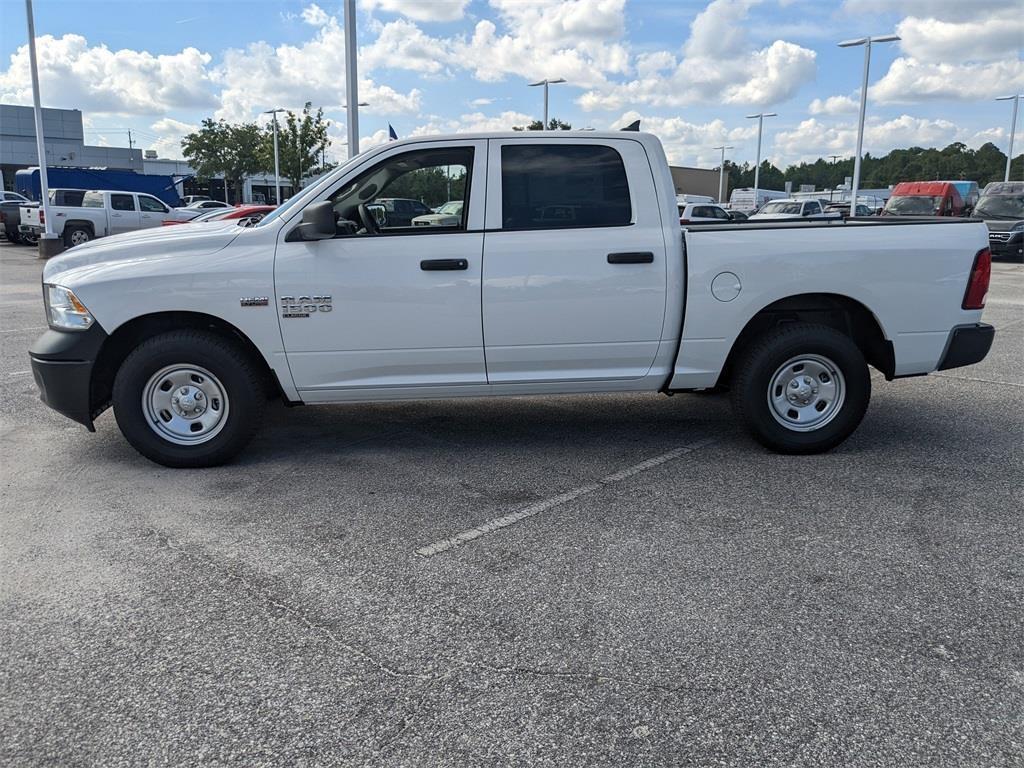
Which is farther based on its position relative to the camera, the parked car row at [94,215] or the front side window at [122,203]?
the front side window at [122,203]

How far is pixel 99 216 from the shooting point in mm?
25359

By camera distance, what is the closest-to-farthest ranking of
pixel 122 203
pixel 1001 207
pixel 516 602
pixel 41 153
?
pixel 516 602, pixel 41 153, pixel 122 203, pixel 1001 207

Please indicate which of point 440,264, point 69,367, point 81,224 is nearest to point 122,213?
point 81,224

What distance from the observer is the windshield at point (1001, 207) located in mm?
25562

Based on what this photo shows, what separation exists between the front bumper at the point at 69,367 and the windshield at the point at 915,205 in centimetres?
2781

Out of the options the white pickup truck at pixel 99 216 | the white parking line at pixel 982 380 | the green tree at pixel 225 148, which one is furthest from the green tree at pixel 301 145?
the white parking line at pixel 982 380

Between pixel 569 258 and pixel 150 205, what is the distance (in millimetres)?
24822

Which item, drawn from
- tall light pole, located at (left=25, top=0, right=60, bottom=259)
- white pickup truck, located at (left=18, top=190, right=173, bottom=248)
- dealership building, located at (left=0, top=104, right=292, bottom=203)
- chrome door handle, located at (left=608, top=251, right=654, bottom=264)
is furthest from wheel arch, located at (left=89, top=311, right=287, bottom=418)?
dealership building, located at (left=0, top=104, right=292, bottom=203)

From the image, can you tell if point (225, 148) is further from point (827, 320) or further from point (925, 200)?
point (827, 320)

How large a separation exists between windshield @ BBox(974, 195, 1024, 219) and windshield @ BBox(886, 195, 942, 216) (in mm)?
1556

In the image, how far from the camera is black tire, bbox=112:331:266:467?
504 cm

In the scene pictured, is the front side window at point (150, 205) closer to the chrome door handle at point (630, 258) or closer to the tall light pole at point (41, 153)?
the tall light pole at point (41, 153)

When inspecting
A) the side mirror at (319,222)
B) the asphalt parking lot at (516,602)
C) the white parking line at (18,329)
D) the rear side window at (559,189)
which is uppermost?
the rear side window at (559,189)

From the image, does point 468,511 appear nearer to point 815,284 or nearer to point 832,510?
point 832,510
